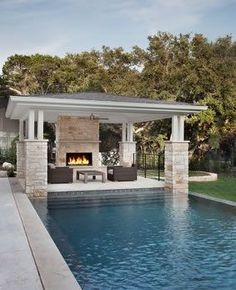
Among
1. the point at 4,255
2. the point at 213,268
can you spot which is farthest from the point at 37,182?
the point at 213,268

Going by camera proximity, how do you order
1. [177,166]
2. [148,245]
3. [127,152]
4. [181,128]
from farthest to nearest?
[127,152] < [181,128] < [177,166] < [148,245]

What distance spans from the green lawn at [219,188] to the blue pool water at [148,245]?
2.10 metres

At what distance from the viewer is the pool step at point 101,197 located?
1233 cm

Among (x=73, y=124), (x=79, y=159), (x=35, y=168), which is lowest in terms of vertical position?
(x=35, y=168)

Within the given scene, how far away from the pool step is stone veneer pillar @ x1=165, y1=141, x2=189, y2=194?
0.57m

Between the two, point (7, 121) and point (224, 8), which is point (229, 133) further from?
point (7, 121)

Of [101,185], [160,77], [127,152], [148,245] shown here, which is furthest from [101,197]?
[160,77]

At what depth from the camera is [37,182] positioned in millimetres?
13227

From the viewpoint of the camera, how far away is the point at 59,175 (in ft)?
50.4

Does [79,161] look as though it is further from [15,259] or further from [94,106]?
[15,259]

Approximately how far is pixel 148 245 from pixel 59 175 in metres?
8.57

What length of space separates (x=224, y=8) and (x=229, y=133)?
25.1ft

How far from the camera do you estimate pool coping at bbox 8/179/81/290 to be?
4.71 metres

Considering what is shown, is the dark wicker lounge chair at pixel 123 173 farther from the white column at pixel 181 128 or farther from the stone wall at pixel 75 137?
the stone wall at pixel 75 137
